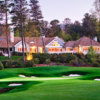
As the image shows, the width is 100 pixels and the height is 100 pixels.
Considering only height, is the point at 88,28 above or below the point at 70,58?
above

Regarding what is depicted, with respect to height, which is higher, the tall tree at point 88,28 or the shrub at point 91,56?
the tall tree at point 88,28

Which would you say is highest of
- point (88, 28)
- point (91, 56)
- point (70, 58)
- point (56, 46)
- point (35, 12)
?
point (35, 12)

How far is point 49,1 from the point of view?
134 feet

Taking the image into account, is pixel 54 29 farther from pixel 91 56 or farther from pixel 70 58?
pixel 91 56

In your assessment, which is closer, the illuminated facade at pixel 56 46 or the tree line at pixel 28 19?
the tree line at pixel 28 19

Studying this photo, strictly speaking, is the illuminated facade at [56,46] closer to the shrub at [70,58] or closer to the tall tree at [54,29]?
the shrub at [70,58]

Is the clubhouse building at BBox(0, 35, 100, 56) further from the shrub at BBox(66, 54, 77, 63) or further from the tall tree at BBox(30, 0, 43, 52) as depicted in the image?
the shrub at BBox(66, 54, 77, 63)

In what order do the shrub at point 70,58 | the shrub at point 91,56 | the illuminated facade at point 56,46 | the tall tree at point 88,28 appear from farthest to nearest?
the tall tree at point 88,28 < the illuminated facade at point 56,46 < the shrub at point 70,58 < the shrub at point 91,56

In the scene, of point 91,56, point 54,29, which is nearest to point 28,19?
point 91,56

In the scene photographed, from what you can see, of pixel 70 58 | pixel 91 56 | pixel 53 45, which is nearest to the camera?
pixel 91 56

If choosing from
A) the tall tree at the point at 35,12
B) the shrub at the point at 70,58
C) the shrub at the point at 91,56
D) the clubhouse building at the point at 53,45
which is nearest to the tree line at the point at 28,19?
the tall tree at the point at 35,12

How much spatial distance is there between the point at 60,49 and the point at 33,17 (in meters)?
12.6

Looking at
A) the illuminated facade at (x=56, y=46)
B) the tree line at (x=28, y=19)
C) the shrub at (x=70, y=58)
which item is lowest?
the shrub at (x=70, y=58)

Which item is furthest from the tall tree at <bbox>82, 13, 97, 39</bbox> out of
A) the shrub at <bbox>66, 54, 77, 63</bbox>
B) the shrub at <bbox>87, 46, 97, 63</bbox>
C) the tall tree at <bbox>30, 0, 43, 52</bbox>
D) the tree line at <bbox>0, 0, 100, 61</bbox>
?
the shrub at <bbox>66, 54, 77, 63</bbox>
